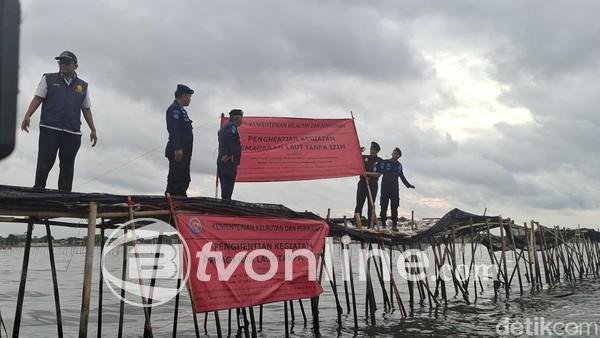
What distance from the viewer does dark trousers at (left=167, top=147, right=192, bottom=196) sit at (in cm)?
839

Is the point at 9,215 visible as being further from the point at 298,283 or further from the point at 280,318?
the point at 280,318

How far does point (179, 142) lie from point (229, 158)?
1.41 m

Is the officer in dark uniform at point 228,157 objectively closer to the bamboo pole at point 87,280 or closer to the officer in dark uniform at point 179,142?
the officer in dark uniform at point 179,142

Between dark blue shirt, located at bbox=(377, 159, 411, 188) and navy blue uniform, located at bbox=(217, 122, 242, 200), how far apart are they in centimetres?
581

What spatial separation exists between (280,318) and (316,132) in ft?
23.4

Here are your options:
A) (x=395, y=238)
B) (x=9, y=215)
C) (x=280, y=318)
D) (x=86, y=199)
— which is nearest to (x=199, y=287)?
(x=86, y=199)

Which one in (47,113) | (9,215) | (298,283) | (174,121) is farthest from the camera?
(298,283)

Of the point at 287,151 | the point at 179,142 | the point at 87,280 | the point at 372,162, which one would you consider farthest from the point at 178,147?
the point at 372,162

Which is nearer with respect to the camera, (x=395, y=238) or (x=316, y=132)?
(x=316, y=132)

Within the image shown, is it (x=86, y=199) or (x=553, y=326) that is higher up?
(x=86, y=199)

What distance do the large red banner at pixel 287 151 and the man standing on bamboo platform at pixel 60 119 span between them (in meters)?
3.97

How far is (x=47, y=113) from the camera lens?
709 cm

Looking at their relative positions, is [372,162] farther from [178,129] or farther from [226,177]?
[178,129]

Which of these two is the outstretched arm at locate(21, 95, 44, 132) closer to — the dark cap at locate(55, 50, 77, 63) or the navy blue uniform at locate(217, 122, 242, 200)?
the dark cap at locate(55, 50, 77, 63)
